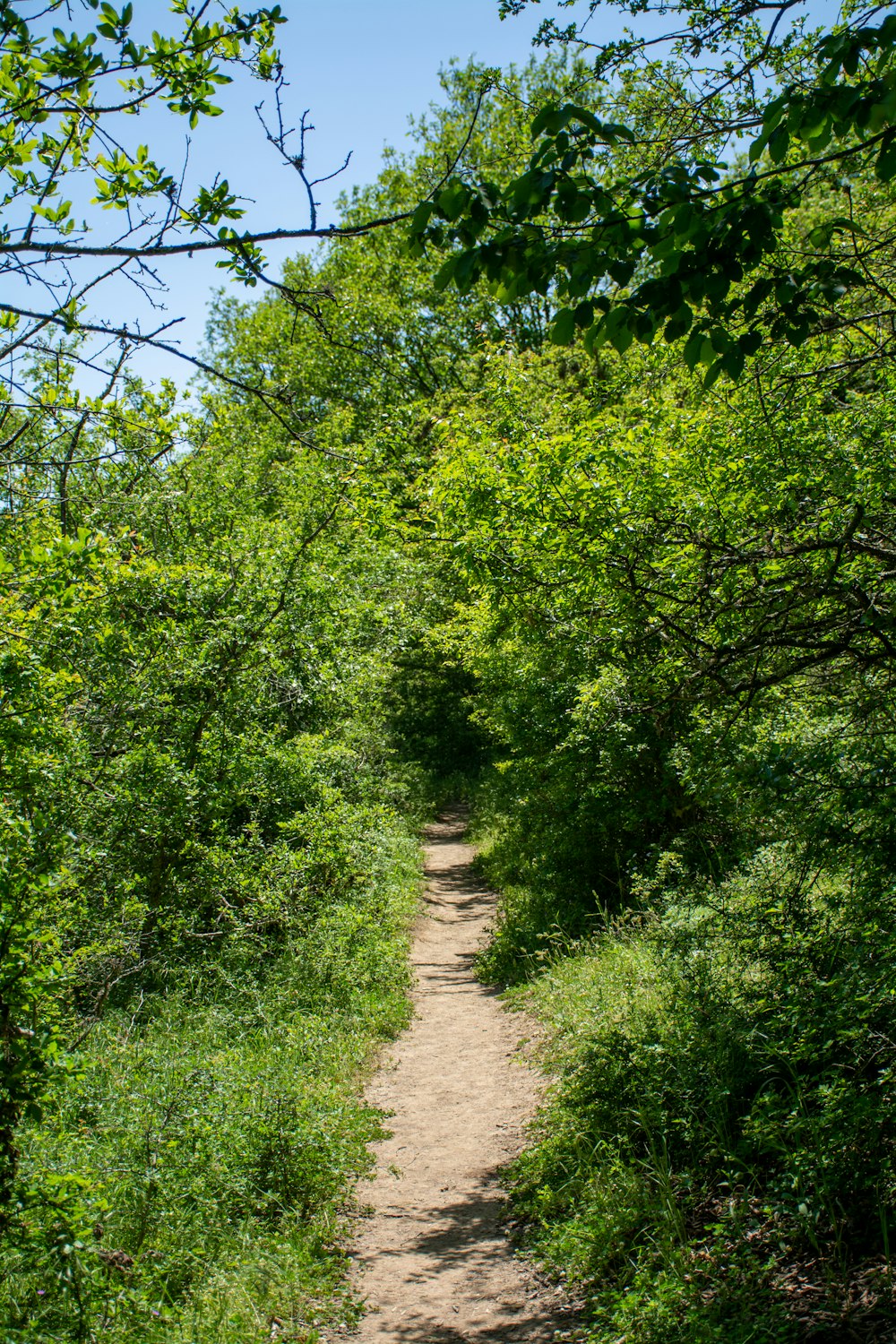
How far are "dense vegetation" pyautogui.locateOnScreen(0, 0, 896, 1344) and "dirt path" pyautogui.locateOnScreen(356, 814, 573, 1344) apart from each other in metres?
0.26

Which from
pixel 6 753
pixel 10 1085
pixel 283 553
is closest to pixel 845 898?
pixel 10 1085

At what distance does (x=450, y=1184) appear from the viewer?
20.2 feet

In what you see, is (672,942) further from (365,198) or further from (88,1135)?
(365,198)

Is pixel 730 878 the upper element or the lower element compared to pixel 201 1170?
upper

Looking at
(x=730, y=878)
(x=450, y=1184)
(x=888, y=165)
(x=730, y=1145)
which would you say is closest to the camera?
(x=888, y=165)

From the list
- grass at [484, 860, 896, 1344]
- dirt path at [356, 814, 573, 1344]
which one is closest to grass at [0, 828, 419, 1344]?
dirt path at [356, 814, 573, 1344]

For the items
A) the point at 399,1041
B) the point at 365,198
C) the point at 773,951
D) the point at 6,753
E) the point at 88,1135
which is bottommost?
the point at 399,1041

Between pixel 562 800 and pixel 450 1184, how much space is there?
5351mm

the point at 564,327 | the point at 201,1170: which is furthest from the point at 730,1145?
the point at 564,327

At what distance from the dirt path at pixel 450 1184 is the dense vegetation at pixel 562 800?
10.3 inches

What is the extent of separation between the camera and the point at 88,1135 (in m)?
5.19

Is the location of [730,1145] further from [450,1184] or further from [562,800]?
[562,800]

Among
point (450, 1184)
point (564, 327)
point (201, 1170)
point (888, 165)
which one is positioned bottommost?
point (450, 1184)

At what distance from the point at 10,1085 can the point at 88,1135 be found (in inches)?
73.9
